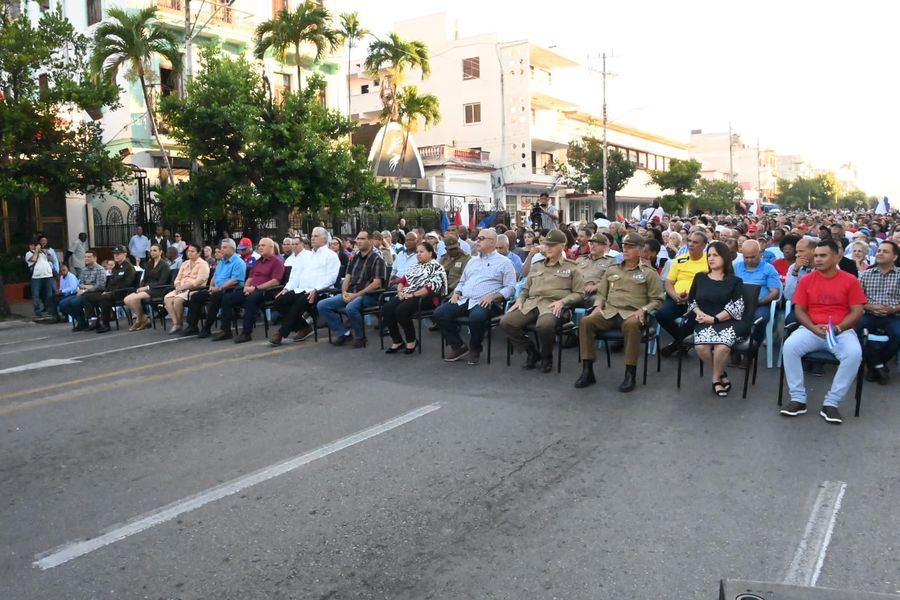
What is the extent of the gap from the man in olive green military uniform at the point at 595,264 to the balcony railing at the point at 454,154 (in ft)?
91.8

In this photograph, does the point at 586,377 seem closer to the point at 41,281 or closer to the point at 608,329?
the point at 608,329

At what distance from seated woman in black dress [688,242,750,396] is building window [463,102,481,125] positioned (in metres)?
37.6

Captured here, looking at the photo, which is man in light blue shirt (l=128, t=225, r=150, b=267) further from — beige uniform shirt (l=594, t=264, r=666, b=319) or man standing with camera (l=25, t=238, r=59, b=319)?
beige uniform shirt (l=594, t=264, r=666, b=319)

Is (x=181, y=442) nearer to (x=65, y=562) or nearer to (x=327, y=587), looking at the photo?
(x=65, y=562)

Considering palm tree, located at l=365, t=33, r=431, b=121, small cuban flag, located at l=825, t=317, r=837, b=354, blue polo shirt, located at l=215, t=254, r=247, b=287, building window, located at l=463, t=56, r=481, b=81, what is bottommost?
small cuban flag, located at l=825, t=317, r=837, b=354

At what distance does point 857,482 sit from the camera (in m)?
4.93

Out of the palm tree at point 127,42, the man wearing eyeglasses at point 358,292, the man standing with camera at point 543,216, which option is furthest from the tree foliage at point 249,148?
the man wearing eyeglasses at point 358,292

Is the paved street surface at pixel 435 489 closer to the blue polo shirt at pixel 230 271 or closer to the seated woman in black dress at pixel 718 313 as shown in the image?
the seated woman in black dress at pixel 718 313

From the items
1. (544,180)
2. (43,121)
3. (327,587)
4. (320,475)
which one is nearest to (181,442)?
(320,475)

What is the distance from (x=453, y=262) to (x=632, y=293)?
3.42 metres

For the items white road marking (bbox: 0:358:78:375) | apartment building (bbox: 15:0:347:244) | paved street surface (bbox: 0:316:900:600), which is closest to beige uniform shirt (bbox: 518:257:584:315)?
paved street surface (bbox: 0:316:900:600)

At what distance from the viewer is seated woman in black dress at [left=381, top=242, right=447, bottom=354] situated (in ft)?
31.9

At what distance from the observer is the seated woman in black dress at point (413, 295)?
31.9 feet

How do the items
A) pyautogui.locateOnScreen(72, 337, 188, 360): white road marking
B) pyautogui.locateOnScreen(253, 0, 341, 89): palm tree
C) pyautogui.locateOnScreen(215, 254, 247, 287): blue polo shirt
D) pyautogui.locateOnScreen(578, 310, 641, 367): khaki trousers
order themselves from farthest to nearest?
pyautogui.locateOnScreen(253, 0, 341, 89): palm tree < pyautogui.locateOnScreen(215, 254, 247, 287): blue polo shirt < pyautogui.locateOnScreen(72, 337, 188, 360): white road marking < pyautogui.locateOnScreen(578, 310, 641, 367): khaki trousers
